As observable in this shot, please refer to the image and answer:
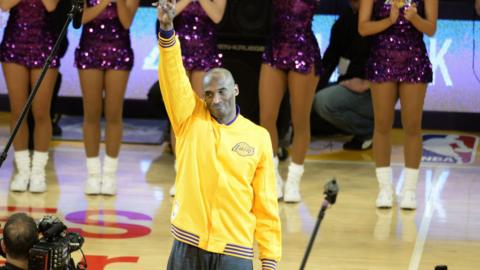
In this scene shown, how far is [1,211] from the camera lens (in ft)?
22.4

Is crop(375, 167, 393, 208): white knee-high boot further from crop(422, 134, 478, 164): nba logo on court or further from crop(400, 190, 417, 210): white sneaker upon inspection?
crop(422, 134, 478, 164): nba logo on court

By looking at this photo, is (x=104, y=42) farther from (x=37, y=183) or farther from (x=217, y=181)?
(x=217, y=181)

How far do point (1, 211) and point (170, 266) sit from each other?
2950 millimetres

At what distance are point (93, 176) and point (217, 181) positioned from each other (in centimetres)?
341

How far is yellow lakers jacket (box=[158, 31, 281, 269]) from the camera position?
13.5 feet

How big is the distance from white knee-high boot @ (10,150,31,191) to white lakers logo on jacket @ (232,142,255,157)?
3590mm

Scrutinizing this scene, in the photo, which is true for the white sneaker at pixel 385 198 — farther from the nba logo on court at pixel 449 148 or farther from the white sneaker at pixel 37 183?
the white sneaker at pixel 37 183

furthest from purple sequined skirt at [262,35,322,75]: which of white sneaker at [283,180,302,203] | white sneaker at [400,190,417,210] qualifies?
white sneaker at [400,190,417,210]

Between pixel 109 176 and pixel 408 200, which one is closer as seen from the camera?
pixel 408 200

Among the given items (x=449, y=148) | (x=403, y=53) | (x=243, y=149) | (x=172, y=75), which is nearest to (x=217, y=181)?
(x=243, y=149)

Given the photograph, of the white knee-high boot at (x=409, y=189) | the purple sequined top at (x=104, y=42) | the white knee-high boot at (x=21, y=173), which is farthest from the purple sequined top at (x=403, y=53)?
the white knee-high boot at (x=21, y=173)

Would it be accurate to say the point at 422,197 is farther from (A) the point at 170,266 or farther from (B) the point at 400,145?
(A) the point at 170,266

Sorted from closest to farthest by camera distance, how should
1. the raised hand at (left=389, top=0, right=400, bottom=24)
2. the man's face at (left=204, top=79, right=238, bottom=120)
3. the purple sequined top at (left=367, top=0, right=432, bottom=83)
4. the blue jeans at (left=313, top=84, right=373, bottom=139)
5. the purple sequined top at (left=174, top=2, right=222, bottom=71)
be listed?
the man's face at (left=204, top=79, right=238, bottom=120)
the raised hand at (left=389, top=0, right=400, bottom=24)
the purple sequined top at (left=367, top=0, right=432, bottom=83)
the purple sequined top at (left=174, top=2, right=222, bottom=71)
the blue jeans at (left=313, top=84, right=373, bottom=139)

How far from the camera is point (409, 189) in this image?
720 cm
